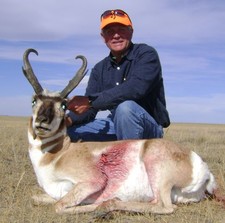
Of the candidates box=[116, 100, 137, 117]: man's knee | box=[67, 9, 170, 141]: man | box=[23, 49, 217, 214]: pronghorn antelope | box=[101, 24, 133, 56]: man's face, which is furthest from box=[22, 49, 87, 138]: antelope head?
box=[101, 24, 133, 56]: man's face

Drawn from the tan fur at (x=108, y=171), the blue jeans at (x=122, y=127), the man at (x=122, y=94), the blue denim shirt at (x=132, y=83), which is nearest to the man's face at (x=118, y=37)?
the man at (x=122, y=94)

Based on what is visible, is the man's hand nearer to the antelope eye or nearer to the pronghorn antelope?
the pronghorn antelope

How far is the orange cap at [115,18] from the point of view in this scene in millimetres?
7496

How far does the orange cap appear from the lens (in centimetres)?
750

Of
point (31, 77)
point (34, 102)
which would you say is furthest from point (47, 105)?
point (31, 77)

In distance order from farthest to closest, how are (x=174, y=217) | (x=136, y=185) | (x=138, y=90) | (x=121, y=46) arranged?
(x=121, y=46), (x=138, y=90), (x=136, y=185), (x=174, y=217)

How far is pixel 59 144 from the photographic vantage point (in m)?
5.86

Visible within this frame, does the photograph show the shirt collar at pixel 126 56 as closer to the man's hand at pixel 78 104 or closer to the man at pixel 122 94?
the man at pixel 122 94

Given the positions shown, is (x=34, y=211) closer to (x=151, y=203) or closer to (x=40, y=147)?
(x=40, y=147)

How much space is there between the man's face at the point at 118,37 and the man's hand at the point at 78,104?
1248 mm

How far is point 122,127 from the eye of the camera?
23.2 feet

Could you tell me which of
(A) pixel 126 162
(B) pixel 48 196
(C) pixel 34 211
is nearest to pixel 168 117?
(A) pixel 126 162

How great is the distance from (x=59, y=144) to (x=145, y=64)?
7.04ft

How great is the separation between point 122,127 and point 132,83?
695 millimetres
